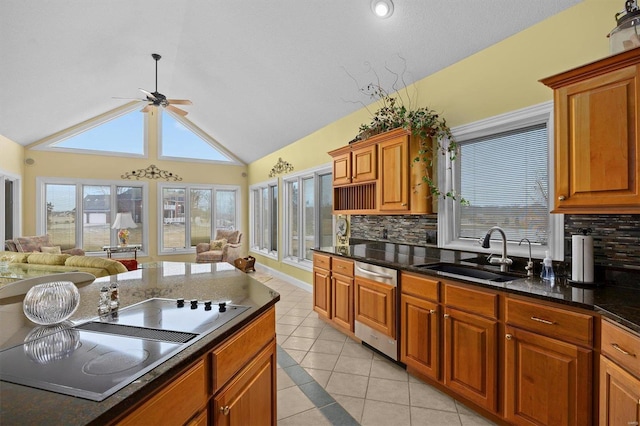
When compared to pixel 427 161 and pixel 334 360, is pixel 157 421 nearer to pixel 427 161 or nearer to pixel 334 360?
pixel 334 360

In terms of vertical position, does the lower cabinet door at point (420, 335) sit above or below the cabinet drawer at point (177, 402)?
below

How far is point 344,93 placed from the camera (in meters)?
4.23

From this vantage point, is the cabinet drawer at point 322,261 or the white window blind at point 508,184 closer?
the white window blind at point 508,184

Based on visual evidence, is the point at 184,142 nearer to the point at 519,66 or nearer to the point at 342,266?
the point at 342,266

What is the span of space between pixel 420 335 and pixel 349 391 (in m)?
0.69

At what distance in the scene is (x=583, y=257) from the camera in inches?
76.3

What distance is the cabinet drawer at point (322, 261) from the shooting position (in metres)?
3.76

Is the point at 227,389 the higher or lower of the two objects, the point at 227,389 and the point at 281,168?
the lower

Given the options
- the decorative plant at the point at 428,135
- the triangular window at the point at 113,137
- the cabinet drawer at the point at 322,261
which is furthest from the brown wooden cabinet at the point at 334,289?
the triangular window at the point at 113,137

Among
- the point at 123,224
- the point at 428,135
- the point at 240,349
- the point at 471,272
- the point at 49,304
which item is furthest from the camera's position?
the point at 123,224

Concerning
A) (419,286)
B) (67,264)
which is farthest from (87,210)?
(419,286)

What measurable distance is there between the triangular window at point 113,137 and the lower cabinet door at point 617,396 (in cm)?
852

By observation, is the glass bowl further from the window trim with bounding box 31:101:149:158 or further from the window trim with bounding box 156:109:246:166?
the window trim with bounding box 156:109:246:166

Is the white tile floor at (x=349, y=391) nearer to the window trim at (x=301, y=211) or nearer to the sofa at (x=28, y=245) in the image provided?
the window trim at (x=301, y=211)
